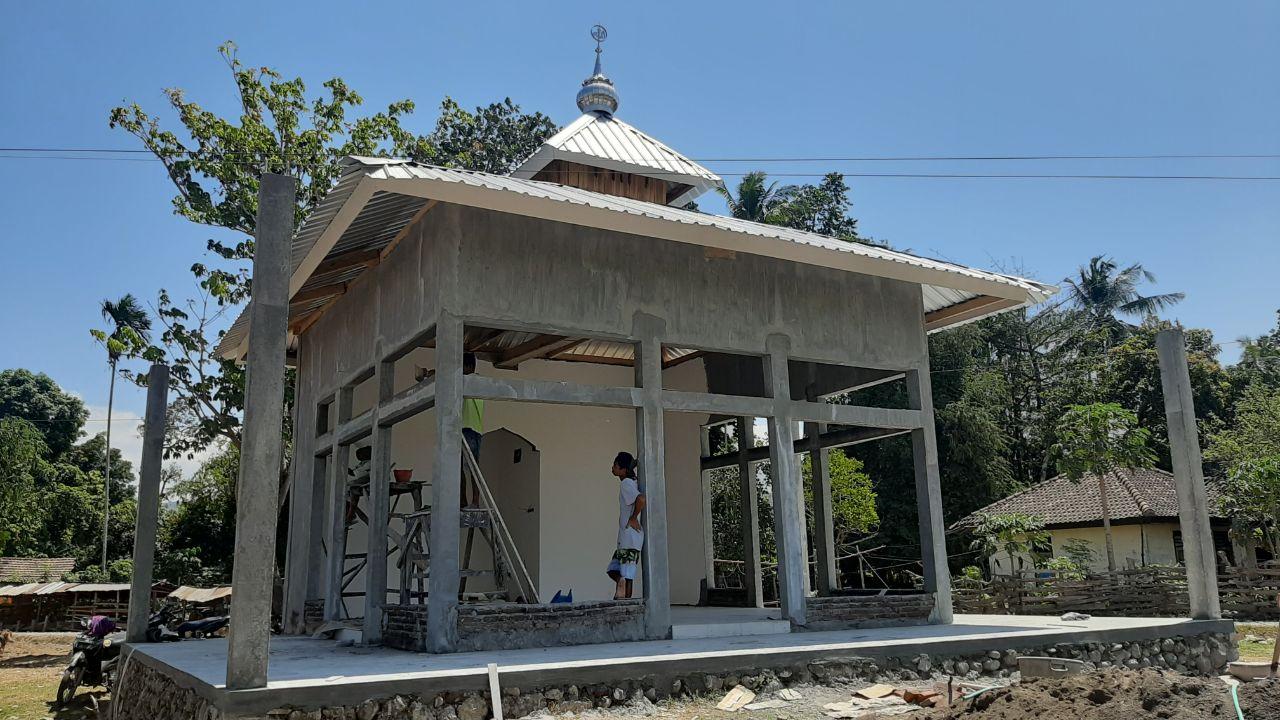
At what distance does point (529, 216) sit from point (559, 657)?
3906 mm

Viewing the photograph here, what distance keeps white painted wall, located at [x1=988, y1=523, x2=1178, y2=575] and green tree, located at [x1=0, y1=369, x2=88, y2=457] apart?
43.1 m

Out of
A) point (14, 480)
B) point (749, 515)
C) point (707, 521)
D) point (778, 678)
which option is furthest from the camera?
point (14, 480)

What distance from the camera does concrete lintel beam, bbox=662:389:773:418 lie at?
9.41m

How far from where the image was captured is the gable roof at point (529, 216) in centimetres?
762

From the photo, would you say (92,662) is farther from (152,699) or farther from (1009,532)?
(1009,532)

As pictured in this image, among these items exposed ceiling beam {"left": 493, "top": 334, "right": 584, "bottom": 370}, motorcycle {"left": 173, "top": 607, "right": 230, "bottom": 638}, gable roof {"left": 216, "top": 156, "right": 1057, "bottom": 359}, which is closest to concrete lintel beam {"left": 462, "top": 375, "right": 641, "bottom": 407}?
gable roof {"left": 216, "top": 156, "right": 1057, "bottom": 359}

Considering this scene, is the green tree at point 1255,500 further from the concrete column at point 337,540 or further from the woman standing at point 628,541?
the concrete column at point 337,540

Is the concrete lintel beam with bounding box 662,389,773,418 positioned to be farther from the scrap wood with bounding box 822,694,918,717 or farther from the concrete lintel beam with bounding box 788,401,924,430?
the scrap wood with bounding box 822,694,918,717

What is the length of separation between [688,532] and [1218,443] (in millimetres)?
18625

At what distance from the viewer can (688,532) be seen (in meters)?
14.9

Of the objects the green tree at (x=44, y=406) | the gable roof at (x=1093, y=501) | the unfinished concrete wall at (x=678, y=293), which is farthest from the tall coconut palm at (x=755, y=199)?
the green tree at (x=44, y=406)

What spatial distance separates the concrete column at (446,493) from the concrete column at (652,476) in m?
1.82

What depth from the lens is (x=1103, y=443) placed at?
2108cm

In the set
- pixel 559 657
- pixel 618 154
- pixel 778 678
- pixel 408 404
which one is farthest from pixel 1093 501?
pixel 559 657
